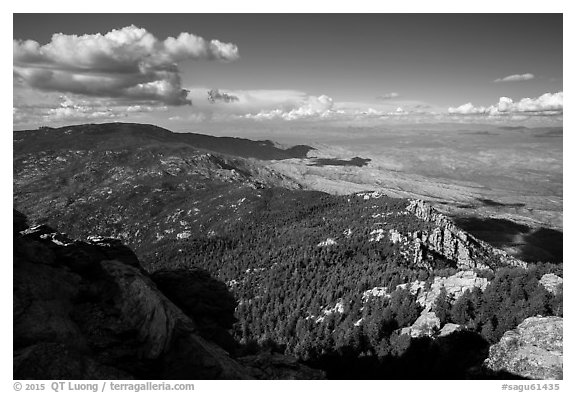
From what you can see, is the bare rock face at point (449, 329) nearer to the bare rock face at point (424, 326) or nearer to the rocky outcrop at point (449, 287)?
the bare rock face at point (424, 326)

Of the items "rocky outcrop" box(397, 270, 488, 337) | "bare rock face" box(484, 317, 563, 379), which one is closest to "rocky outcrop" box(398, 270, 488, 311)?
"rocky outcrop" box(397, 270, 488, 337)

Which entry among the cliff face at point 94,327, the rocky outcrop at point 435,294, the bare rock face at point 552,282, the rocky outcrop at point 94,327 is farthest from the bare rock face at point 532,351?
the rocky outcrop at point 94,327

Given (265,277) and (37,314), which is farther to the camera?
(265,277)

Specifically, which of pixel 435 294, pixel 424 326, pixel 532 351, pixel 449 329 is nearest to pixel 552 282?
pixel 449 329
